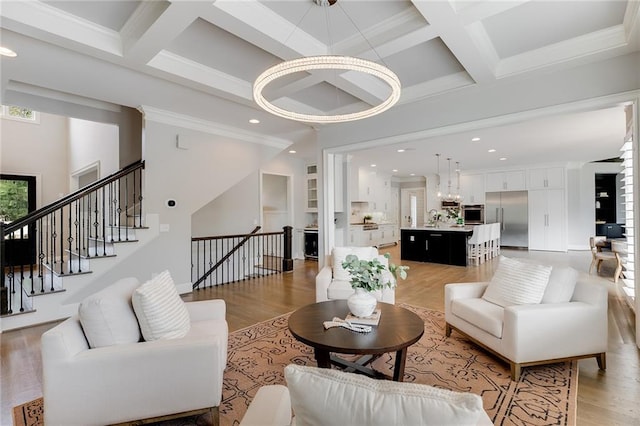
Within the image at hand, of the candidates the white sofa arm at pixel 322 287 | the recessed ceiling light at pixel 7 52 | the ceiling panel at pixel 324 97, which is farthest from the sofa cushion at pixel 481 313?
the recessed ceiling light at pixel 7 52

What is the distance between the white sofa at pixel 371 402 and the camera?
2.18ft

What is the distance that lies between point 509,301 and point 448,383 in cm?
93

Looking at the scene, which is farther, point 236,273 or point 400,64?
point 236,273

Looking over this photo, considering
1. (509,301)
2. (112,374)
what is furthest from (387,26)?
(112,374)

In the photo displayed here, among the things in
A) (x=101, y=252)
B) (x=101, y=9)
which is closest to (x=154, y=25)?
(x=101, y=9)

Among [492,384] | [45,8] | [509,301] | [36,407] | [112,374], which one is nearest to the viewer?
[112,374]

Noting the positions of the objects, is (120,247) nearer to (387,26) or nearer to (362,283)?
(362,283)

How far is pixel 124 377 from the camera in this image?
166 cm

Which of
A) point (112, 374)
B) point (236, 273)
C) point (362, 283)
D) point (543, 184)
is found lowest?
point (236, 273)

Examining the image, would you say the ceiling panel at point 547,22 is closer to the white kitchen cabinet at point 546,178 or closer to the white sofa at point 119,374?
the white sofa at point 119,374

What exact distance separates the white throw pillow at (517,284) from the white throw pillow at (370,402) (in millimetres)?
2372

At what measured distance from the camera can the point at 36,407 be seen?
2.04 metres

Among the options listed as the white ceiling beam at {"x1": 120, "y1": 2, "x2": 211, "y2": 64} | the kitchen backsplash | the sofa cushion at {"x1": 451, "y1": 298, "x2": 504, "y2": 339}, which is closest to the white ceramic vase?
the sofa cushion at {"x1": 451, "y1": 298, "x2": 504, "y2": 339}

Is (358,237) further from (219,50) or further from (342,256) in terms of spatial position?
(219,50)
